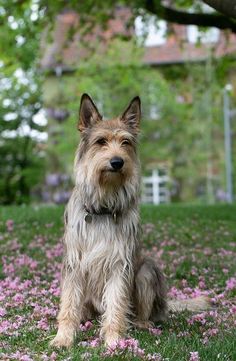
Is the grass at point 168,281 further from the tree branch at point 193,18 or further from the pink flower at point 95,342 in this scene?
the tree branch at point 193,18

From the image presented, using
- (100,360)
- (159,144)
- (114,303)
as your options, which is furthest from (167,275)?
(159,144)

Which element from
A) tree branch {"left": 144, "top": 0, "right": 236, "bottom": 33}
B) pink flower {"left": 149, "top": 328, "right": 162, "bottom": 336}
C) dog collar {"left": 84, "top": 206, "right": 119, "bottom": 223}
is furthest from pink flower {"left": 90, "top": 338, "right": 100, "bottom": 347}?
tree branch {"left": 144, "top": 0, "right": 236, "bottom": 33}

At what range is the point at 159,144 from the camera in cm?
2975

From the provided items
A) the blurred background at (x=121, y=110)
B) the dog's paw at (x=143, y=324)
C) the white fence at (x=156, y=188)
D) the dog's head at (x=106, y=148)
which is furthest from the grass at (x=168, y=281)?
the white fence at (x=156, y=188)

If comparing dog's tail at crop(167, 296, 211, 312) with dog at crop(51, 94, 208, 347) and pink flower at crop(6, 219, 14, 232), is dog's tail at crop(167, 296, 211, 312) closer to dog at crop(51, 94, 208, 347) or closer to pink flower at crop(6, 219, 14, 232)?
dog at crop(51, 94, 208, 347)

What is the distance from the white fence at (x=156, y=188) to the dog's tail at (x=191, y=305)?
2749cm

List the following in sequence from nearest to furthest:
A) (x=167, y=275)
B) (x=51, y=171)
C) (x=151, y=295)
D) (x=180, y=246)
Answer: (x=151, y=295), (x=167, y=275), (x=180, y=246), (x=51, y=171)

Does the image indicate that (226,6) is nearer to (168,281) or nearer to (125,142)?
(125,142)

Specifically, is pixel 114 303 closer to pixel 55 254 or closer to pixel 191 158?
pixel 55 254

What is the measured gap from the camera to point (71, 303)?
569 cm

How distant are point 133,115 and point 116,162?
2.24 ft

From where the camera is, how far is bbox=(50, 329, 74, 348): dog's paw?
524 cm

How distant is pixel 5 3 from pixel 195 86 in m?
14.8

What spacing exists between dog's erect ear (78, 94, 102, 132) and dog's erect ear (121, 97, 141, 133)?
0.91ft
